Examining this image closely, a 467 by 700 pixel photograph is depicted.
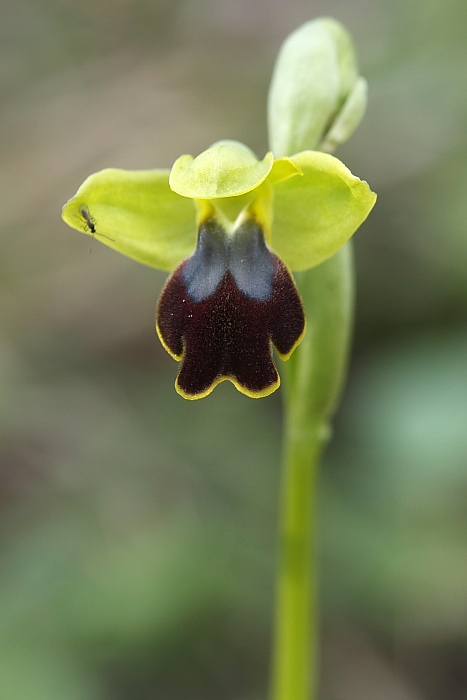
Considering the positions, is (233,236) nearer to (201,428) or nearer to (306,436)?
(306,436)

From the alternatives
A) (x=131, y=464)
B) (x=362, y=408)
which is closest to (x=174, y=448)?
(x=131, y=464)

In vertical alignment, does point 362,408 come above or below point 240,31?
below

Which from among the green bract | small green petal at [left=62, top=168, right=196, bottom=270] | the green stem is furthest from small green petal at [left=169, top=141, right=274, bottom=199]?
the green stem

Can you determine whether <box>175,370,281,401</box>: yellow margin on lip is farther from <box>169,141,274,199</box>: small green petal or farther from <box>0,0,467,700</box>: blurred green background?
<box>0,0,467,700</box>: blurred green background

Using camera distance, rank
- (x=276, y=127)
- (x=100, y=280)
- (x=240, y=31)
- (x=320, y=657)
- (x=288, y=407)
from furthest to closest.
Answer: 1. (x=240, y=31)
2. (x=100, y=280)
3. (x=320, y=657)
4. (x=288, y=407)
5. (x=276, y=127)

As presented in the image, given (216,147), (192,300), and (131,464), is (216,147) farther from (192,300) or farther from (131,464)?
(131,464)
